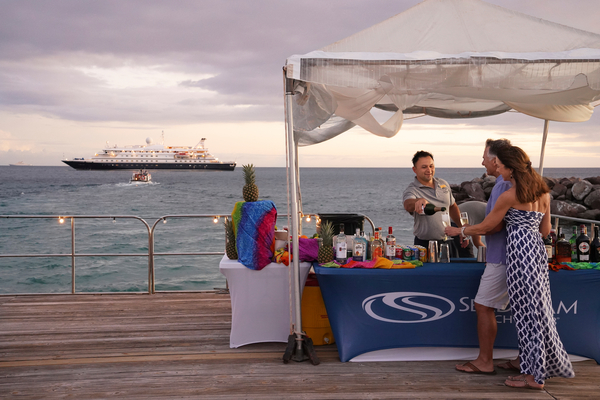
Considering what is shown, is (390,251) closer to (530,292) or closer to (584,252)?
(530,292)

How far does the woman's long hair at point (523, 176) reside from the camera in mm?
2529

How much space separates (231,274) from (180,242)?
1728cm

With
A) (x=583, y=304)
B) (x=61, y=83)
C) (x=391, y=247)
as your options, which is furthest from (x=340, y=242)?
(x=61, y=83)

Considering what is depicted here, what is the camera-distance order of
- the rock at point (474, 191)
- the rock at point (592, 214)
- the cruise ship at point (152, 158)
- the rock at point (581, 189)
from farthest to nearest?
the cruise ship at point (152, 158) < the rock at point (474, 191) < the rock at point (581, 189) < the rock at point (592, 214)

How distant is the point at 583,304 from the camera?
9.78 feet

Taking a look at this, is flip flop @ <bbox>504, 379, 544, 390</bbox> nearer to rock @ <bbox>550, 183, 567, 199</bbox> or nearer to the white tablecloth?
the white tablecloth

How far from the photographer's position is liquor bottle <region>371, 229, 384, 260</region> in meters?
3.04

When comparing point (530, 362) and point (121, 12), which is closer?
point (530, 362)

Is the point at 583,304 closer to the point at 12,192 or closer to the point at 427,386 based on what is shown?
the point at 427,386

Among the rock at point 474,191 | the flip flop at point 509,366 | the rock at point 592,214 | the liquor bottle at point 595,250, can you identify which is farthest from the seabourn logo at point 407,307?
the rock at point 474,191

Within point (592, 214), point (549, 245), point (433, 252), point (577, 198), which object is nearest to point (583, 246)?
point (549, 245)

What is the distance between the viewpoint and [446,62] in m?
2.75

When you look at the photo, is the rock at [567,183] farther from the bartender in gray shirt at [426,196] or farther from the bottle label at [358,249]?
the bottle label at [358,249]

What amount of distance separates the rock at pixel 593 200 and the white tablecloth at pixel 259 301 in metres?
22.2
